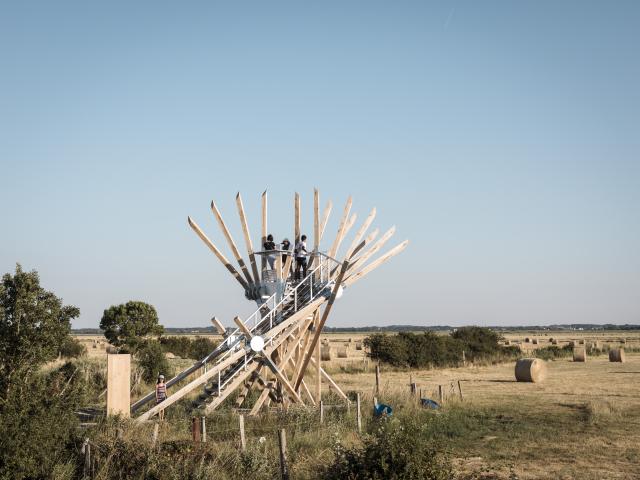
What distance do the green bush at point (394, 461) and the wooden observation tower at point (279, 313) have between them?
23.8ft

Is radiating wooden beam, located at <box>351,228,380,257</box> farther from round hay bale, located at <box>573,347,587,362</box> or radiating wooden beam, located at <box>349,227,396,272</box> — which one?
round hay bale, located at <box>573,347,587,362</box>

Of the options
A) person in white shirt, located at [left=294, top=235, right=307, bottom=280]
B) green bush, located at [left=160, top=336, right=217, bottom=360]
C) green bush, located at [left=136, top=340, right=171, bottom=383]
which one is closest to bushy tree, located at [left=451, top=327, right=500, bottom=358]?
green bush, located at [left=160, top=336, right=217, bottom=360]

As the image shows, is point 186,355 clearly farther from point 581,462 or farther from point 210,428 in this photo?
point 581,462

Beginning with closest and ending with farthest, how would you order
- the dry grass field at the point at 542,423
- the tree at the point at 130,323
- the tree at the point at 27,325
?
the tree at the point at 27,325, the dry grass field at the point at 542,423, the tree at the point at 130,323

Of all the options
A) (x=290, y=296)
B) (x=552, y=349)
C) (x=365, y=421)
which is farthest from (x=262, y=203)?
(x=552, y=349)

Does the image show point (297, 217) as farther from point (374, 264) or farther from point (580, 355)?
point (580, 355)

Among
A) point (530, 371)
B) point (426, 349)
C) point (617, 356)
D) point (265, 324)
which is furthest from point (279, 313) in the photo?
point (617, 356)

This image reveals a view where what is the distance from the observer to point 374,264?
23.0 metres

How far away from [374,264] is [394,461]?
1189 cm

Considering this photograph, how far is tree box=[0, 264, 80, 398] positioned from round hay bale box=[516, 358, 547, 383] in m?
23.7

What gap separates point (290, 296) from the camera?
865 inches

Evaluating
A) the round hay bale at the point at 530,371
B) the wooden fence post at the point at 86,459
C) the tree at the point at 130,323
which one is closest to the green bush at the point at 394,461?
the wooden fence post at the point at 86,459

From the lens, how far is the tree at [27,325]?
13.9 meters

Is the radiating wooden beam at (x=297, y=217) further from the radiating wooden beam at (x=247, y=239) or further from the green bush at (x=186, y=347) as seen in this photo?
the green bush at (x=186, y=347)
